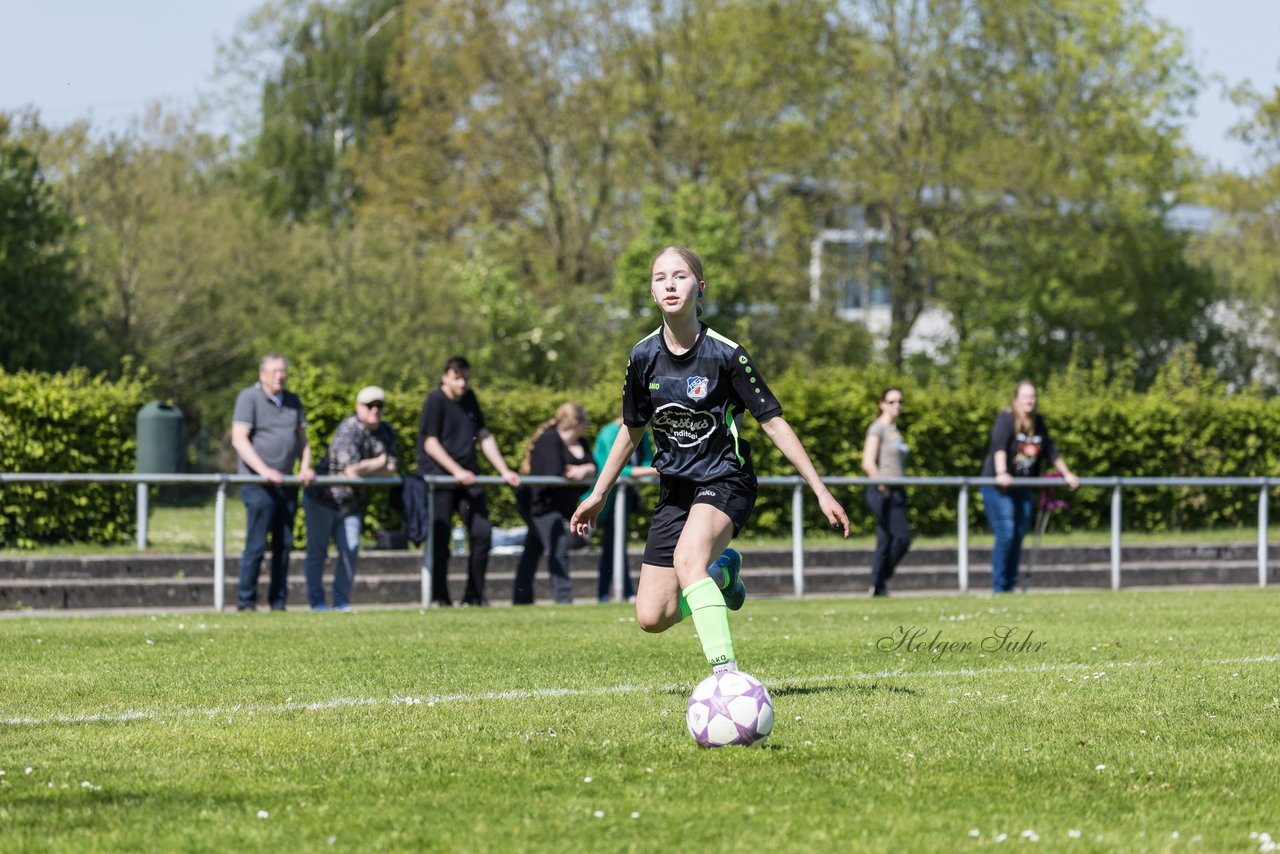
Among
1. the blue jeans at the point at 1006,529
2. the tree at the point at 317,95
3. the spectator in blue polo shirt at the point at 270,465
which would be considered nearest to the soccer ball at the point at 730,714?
the spectator in blue polo shirt at the point at 270,465

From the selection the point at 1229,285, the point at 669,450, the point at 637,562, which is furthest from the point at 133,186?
the point at 669,450

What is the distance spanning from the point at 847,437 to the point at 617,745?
18.4 metres

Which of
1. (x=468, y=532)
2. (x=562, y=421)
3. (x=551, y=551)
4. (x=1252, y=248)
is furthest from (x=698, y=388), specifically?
(x=1252, y=248)

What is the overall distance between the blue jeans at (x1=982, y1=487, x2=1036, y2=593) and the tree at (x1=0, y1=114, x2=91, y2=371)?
22.1m

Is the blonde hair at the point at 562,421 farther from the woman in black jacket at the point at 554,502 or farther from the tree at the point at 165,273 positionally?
the tree at the point at 165,273

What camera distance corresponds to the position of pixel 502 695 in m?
7.64

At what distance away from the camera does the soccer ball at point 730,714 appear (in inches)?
235

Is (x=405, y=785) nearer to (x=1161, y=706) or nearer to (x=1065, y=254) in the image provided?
(x=1161, y=706)

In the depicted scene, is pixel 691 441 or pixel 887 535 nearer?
pixel 691 441

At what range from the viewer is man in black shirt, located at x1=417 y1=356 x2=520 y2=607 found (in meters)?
14.8

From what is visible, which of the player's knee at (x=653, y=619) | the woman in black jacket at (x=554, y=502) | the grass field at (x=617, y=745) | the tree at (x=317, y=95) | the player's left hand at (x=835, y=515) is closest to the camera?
the grass field at (x=617, y=745)

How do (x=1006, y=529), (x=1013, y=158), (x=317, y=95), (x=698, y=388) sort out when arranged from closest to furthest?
(x=698, y=388) < (x=1006, y=529) < (x=1013, y=158) < (x=317, y=95)

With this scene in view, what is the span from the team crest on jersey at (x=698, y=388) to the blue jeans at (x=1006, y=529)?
10479 mm

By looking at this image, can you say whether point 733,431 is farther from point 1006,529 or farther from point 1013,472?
point 1013,472
